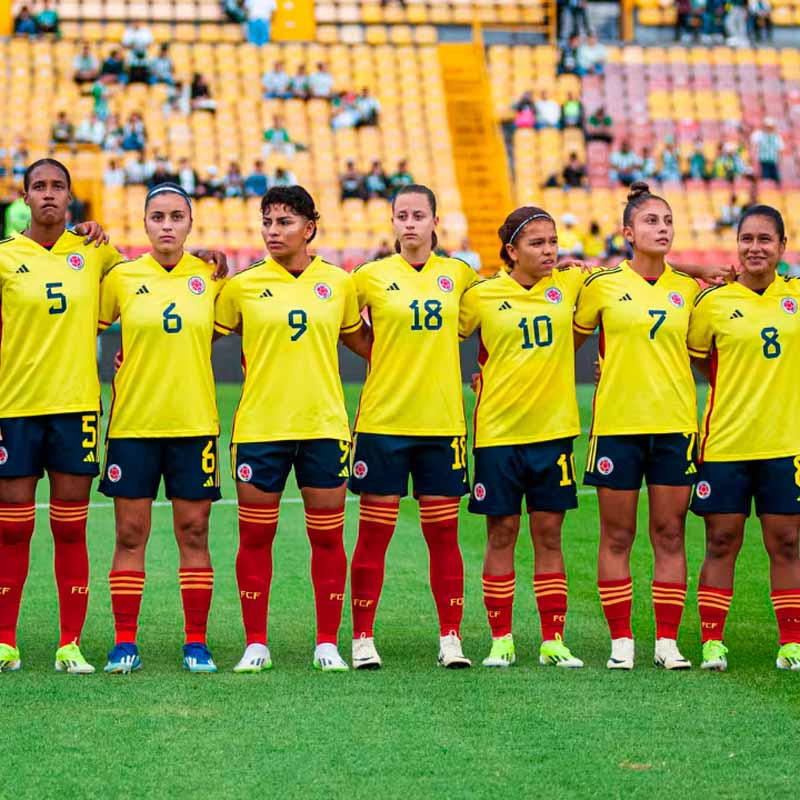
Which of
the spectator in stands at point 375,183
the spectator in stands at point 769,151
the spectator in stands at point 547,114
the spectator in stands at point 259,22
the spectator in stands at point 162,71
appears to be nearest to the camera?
the spectator in stands at point 375,183

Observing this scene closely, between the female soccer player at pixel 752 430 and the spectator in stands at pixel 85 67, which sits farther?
the spectator in stands at pixel 85 67

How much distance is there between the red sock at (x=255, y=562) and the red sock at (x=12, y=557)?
0.87m

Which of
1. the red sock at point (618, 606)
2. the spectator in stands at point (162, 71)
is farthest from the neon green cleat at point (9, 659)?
the spectator in stands at point (162, 71)

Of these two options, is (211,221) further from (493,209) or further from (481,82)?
(481,82)

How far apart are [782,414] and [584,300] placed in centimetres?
93

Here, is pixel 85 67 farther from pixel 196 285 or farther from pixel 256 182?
pixel 196 285

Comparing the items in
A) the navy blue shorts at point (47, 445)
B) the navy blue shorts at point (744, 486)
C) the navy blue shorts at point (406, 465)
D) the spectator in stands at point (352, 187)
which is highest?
the spectator in stands at point (352, 187)

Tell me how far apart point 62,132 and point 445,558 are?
22.1 m

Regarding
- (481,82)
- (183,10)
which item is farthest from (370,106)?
(183,10)

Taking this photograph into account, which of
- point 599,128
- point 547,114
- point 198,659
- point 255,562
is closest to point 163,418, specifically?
point 255,562

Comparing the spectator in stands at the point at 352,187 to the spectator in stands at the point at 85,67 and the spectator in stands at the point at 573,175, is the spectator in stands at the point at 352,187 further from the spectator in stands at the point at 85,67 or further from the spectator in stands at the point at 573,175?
the spectator in stands at the point at 85,67

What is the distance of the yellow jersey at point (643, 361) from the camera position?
6414mm

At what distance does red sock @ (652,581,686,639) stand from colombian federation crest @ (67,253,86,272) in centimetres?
268

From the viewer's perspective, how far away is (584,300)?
6590mm
